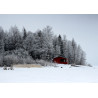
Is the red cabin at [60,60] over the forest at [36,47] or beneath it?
beneath

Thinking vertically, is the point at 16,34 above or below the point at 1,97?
above

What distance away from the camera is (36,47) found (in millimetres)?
5586

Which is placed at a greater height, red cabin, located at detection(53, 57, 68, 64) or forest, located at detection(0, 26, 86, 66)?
forest, located at detection(0, 26, 86, 66)

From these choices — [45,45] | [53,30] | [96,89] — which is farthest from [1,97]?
[53,30]

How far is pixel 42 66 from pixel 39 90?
1.96 meters

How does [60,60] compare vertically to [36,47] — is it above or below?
below

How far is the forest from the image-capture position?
5426 millimetres

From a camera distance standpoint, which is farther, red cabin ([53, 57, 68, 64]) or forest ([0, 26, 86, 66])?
red cabin ([53, 57, 68, 64])

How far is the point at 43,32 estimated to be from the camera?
5637mm

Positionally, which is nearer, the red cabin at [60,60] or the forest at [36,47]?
the forest at [36,47]

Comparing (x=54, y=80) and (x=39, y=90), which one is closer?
(x=39, y=90)

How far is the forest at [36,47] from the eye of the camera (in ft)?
17.8
